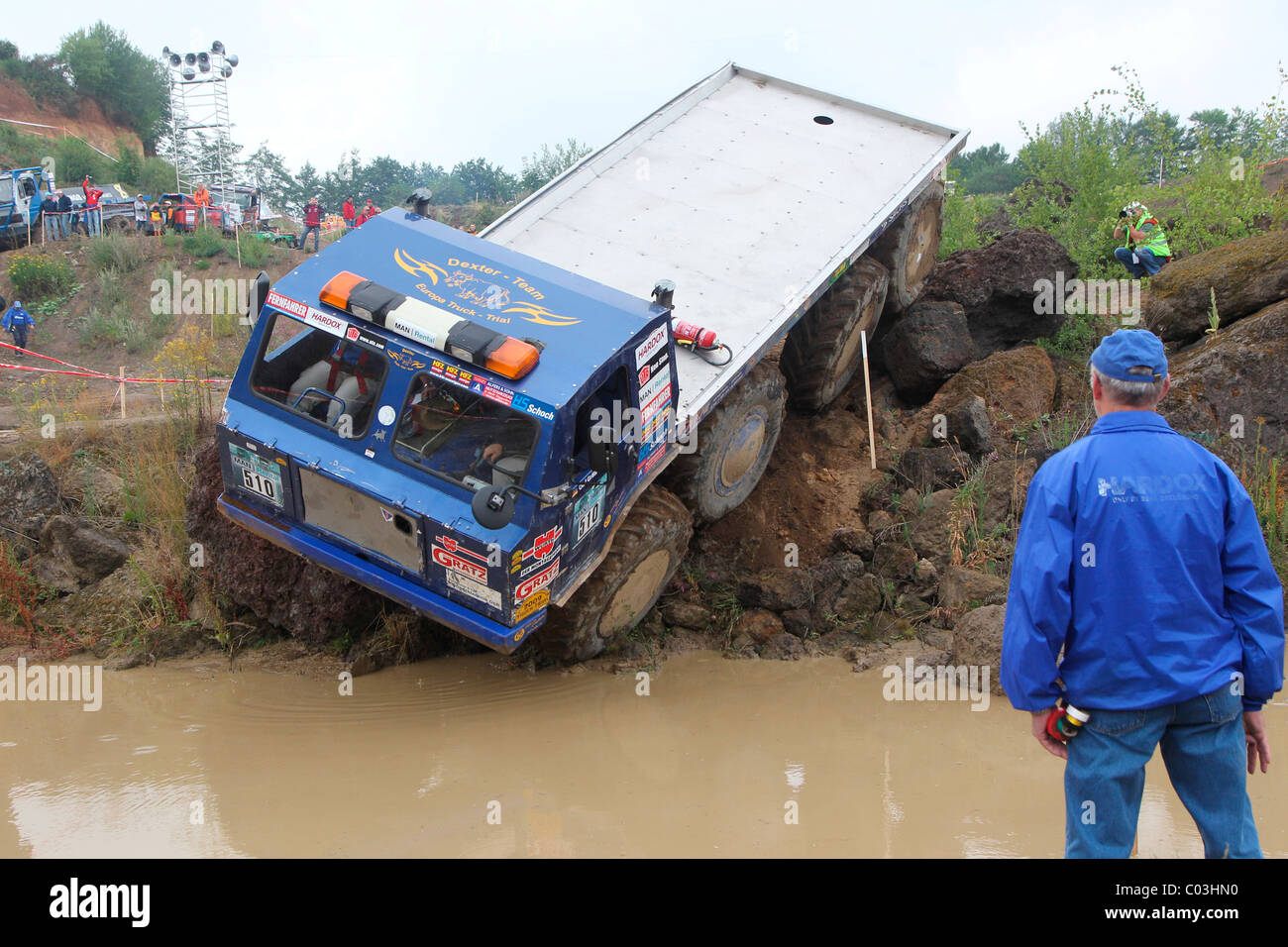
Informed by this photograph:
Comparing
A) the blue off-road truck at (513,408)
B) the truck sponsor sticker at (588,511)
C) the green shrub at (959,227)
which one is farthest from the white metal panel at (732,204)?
the green shrub at (959,227)

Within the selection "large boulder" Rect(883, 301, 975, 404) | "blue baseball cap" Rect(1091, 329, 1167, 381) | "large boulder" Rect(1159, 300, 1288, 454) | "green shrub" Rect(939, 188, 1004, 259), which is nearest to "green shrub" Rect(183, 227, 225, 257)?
"green shrub" Rect(939, 188, 1004, 259)

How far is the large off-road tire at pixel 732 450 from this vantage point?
22.7 ft

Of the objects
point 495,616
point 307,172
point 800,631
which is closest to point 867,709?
point 800,631

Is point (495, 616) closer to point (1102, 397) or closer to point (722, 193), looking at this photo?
point (1102, 397)

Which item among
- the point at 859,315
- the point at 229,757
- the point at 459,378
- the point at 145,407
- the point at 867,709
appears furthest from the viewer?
the point at 145,407

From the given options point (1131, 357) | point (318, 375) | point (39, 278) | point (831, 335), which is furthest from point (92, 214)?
point (1131, 357)

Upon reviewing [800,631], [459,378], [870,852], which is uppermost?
[459,378]

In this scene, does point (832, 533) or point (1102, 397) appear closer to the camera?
point (1102, 397)

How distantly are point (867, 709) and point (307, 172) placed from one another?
39.8 m

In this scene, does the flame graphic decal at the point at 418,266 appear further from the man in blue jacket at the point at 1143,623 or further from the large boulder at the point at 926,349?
the large boulder at the point at 926,349

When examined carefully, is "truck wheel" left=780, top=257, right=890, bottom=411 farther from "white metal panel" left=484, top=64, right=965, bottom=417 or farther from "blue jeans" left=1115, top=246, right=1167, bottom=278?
"blue jeans" left=1115, top=246, right=1167, bottom=278

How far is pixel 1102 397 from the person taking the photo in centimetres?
313

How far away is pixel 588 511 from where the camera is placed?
5594 millimetres

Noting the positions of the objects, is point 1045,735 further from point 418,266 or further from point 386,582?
point 418,266
